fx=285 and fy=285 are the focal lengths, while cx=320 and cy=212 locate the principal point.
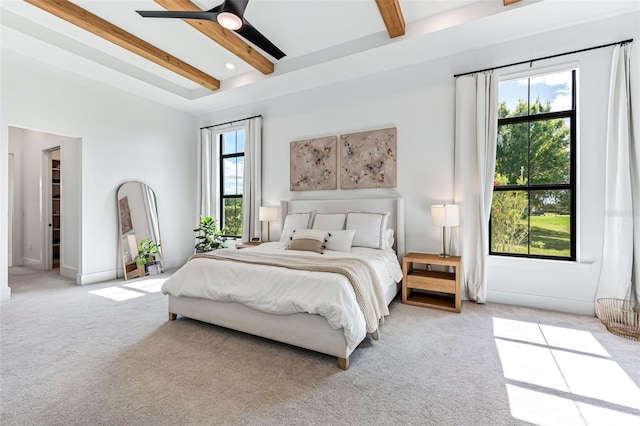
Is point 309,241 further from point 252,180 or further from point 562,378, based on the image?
point 562,378

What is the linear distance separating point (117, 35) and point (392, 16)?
3.21 meters

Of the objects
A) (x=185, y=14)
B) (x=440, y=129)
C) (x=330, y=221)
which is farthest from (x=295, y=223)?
(x=185, y=14)

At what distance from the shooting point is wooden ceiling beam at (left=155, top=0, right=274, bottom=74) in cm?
282

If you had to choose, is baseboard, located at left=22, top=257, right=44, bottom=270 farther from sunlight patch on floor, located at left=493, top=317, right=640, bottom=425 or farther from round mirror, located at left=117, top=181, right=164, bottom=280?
sunlight patch on floor, located at left=493, top=317, right=640, bottom=425

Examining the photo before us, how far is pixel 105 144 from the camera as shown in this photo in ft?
14.9

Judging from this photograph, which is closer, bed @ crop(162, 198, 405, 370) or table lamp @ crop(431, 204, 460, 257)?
bed @ crop(162, 198, 405, 370)

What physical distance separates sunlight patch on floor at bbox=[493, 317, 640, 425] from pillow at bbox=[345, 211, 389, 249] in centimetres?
151

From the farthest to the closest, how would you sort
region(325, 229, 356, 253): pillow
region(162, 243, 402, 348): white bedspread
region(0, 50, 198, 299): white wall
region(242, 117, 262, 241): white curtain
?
region(242, 117, 262, 241): white curtain, region(0, 50, 198, 299): white wall, region(325, 229, 356, 253): pillow, region(162, 243, 402, 348): white bedspread

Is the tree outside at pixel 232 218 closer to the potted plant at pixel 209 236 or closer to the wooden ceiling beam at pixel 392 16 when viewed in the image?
the potted plant at pixel 209 236

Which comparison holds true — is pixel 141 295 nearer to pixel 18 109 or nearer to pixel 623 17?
pixel 18 109

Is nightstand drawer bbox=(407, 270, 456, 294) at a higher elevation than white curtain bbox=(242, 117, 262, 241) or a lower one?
lower

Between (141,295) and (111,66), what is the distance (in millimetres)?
3198

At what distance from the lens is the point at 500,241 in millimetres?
3480

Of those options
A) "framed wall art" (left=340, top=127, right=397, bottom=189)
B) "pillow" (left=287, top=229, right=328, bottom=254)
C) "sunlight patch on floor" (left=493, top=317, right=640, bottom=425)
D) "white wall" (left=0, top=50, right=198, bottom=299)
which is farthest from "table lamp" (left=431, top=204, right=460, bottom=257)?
"white wall" (left=0, top=50, right=198, bottom=299)
